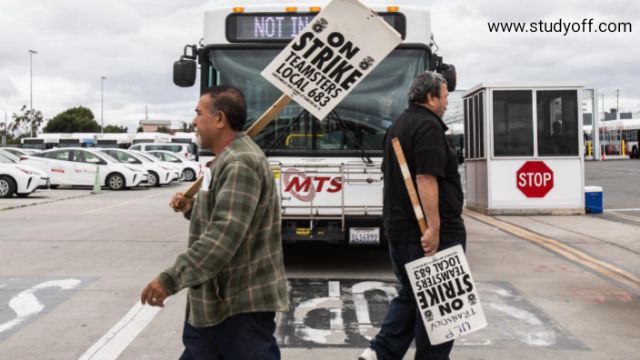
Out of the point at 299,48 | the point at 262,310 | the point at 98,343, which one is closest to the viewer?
the point at 262,310

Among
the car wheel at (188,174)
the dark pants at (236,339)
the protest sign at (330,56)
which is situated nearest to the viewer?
the dark pants at (236,339)

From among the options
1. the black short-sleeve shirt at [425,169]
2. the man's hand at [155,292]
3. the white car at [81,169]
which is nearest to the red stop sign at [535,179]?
the black short-sleeve shirt at [425,169]

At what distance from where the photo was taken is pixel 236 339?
2.90m

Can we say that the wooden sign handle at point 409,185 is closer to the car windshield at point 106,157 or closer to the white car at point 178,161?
the car windshield at point 106,157

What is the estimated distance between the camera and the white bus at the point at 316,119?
7.68 metres

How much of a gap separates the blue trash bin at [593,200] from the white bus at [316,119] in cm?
842

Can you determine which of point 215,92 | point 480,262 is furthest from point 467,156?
point 215,92

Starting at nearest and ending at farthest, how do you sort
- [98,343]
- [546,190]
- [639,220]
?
[98,343] → [639,220] → [546,190]

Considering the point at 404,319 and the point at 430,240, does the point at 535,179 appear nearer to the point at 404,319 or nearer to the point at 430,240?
the point at 404,319

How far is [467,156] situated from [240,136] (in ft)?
49.9

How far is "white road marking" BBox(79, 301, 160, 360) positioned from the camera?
16.5 feet

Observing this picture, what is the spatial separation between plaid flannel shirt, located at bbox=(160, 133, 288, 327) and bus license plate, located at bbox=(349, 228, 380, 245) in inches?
184

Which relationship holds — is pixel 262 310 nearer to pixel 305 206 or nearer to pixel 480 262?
pixel 305 206

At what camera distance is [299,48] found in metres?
3.70
